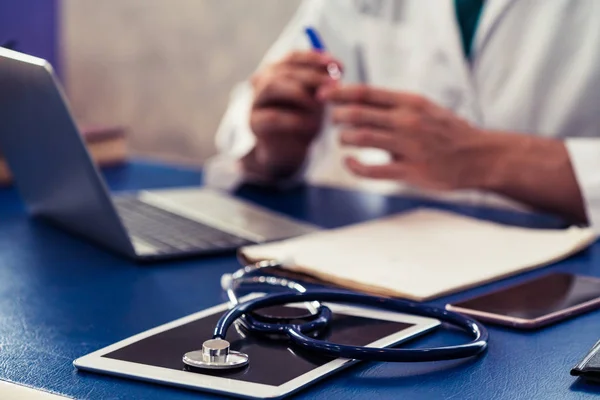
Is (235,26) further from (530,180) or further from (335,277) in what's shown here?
(335,277)

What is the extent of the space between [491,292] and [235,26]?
5.13 feet

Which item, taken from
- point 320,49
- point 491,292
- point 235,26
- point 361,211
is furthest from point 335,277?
point 235,26

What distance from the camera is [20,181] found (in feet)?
3.23

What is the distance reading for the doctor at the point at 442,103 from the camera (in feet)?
3.60

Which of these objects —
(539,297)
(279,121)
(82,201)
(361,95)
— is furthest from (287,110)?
(539,297)

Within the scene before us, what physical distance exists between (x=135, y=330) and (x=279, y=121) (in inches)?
26.4

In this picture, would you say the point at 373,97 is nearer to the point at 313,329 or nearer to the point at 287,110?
the point at 287,110

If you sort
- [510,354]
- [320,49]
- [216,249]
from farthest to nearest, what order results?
[320,49], [216,249], [510,354]

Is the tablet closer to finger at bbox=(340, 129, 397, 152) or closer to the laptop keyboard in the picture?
the laptop keyboard

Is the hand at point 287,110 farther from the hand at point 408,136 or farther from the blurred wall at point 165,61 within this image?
the blurred wall at point 165,61

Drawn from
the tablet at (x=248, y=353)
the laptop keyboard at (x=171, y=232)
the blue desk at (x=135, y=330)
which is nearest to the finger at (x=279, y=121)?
the laptop keyboard at (x=171, y=232)

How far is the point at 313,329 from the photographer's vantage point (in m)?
0.56

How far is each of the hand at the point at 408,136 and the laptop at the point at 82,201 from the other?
156 millimetres

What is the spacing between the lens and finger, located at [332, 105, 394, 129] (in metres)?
1.09
